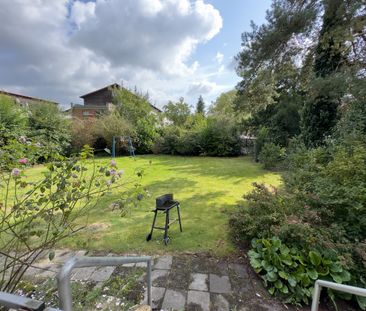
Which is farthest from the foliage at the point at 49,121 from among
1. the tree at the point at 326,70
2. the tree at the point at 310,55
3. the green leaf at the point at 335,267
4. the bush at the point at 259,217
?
the green leaf at the point at 335,267

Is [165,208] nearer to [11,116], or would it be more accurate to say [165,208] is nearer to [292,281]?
[292,281]

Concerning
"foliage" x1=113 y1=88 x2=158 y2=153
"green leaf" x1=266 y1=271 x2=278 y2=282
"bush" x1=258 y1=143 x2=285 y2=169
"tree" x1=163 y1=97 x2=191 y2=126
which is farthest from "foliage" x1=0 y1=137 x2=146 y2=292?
"tree" x1=163 y1=97 x2=191 y2=126

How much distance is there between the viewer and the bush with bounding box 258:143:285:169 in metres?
8.76

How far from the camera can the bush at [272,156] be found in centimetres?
876

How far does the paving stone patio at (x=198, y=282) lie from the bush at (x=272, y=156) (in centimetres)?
671

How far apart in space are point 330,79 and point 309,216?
3.69 meters

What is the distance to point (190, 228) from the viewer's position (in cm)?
374

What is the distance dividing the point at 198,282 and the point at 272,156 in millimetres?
7359

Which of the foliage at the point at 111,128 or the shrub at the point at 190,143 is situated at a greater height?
the foliage at the point at 111,128

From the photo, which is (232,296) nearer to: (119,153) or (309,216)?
(309,216)

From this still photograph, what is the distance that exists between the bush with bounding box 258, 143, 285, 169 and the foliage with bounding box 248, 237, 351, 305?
264 inches

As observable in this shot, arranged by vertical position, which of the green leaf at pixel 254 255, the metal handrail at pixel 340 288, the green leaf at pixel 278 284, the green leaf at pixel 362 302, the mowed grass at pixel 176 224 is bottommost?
the green leaf at pixel 362 302

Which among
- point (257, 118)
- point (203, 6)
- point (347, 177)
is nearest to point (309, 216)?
point (347, 177)

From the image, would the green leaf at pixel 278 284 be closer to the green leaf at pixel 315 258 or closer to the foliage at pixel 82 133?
the green leaf at pixel 315 258
